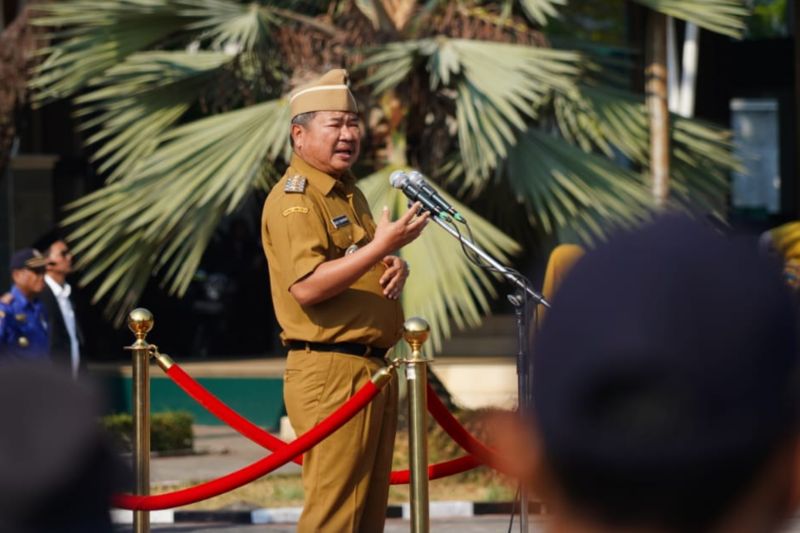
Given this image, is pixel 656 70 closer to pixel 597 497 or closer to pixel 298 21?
pixel 298 21

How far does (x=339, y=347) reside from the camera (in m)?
4.78

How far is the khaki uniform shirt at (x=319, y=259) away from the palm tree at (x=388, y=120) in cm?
454

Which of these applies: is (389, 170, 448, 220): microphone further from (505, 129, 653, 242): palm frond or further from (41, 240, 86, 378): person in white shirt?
(505, 129, 653, 242): palm frond

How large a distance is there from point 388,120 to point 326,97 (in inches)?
227

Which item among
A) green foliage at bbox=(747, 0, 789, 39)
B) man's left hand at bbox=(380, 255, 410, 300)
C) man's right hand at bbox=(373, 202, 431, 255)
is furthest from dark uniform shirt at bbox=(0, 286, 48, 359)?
green foliage at bbox=(747, 0, 789, 39)

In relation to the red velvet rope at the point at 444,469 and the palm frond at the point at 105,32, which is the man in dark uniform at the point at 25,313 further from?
the red velvet rope at the point at 444,469

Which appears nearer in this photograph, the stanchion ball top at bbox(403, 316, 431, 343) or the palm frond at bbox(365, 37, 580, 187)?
the stanchion ball top at bbox(403, 316, 431, 343)

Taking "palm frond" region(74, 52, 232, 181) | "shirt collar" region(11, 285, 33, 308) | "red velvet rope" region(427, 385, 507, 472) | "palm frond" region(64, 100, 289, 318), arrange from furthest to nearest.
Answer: "palm frond" region(74, 52, 232, 181)
"palm frond" region(64, 100, 289, 318)
"shirt collar" region(11, 285, 33, 308)
"red velvet rope" region(427, 385, 507, 472)

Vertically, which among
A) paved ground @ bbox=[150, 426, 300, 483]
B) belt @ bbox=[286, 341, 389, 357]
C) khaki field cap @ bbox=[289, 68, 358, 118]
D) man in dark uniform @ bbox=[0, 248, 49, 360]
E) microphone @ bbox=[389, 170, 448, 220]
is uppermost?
khaki field cap @ bbox=[289, 68, 358, 118]

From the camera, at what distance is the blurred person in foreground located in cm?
133

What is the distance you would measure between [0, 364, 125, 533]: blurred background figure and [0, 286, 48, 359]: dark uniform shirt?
7.08 metres

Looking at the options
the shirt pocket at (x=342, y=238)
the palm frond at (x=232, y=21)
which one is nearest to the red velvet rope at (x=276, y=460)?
the shirt pocket at (x=342, y=238)

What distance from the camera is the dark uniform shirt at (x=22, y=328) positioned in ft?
28.5

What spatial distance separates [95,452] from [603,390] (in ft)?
1.74
